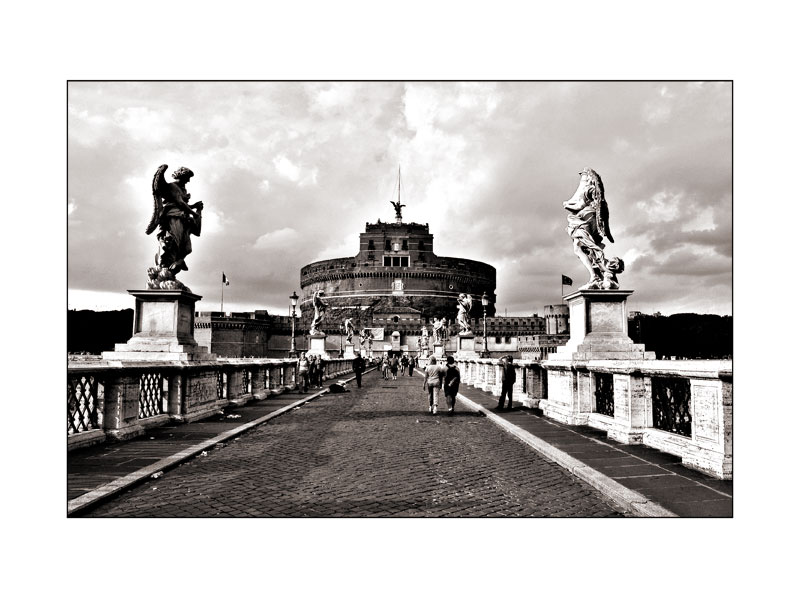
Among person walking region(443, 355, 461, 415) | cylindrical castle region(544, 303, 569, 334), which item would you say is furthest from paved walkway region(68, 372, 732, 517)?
cylindrical castle region(544, 303, 569, 334)

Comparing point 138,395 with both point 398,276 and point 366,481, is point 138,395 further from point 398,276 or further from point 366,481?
point 398,276

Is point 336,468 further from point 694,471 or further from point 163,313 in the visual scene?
point 163,313

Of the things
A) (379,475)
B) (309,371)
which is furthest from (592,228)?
(309,371)

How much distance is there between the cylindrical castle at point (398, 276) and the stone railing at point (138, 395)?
340ft

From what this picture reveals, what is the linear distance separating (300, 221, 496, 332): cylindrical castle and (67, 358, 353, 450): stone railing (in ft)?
340

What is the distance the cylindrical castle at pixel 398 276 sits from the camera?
123 meters

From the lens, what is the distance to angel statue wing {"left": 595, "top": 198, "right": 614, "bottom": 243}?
1066 cm

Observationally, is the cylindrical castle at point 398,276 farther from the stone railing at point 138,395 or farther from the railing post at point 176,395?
the railing post at point 176,395

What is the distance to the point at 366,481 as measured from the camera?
618 cm

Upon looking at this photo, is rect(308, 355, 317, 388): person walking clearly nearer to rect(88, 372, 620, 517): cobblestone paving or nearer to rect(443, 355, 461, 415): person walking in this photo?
rect(443, 355, 461, 415): person walking

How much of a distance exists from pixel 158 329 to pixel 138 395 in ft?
6.04

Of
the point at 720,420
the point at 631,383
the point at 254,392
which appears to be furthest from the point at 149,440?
the point at 254,392

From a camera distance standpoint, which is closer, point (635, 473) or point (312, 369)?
point (635, 473)

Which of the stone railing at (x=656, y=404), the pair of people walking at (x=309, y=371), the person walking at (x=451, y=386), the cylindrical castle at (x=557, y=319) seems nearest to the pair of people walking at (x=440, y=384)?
the person walking at (x=451, y=386)
